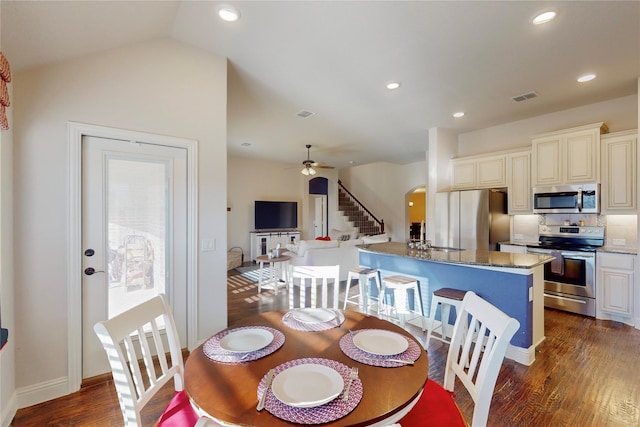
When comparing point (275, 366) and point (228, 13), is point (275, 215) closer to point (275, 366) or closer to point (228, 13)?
point (228, 13)

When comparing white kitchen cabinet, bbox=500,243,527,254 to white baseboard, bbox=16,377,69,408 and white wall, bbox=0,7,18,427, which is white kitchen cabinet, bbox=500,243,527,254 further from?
white wall, bbox=0,7,18,427

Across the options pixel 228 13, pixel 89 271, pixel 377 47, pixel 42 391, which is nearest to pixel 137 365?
pixel 89 271

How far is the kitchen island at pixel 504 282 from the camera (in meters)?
2.66

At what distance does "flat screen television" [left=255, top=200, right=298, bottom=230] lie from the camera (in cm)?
813

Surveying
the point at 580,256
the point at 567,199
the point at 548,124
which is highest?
the point at 548,124

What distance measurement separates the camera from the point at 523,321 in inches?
105

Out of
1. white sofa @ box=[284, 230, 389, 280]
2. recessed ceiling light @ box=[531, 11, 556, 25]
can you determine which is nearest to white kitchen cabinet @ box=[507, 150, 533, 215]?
white sofa @ box=[284, 230, 389, 280]

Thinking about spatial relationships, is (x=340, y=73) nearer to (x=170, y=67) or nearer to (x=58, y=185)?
(x=170, y=67)

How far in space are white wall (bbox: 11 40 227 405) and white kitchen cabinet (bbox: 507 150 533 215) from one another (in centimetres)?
479

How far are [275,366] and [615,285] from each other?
465 centimetres

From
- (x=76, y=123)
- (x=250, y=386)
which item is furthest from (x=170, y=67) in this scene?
(x=250, y=386)

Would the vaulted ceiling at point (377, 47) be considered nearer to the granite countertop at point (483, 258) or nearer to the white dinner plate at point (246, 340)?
the granite countertop at point (483, 258)

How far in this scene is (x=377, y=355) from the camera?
48.3 inches

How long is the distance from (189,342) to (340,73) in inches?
129
